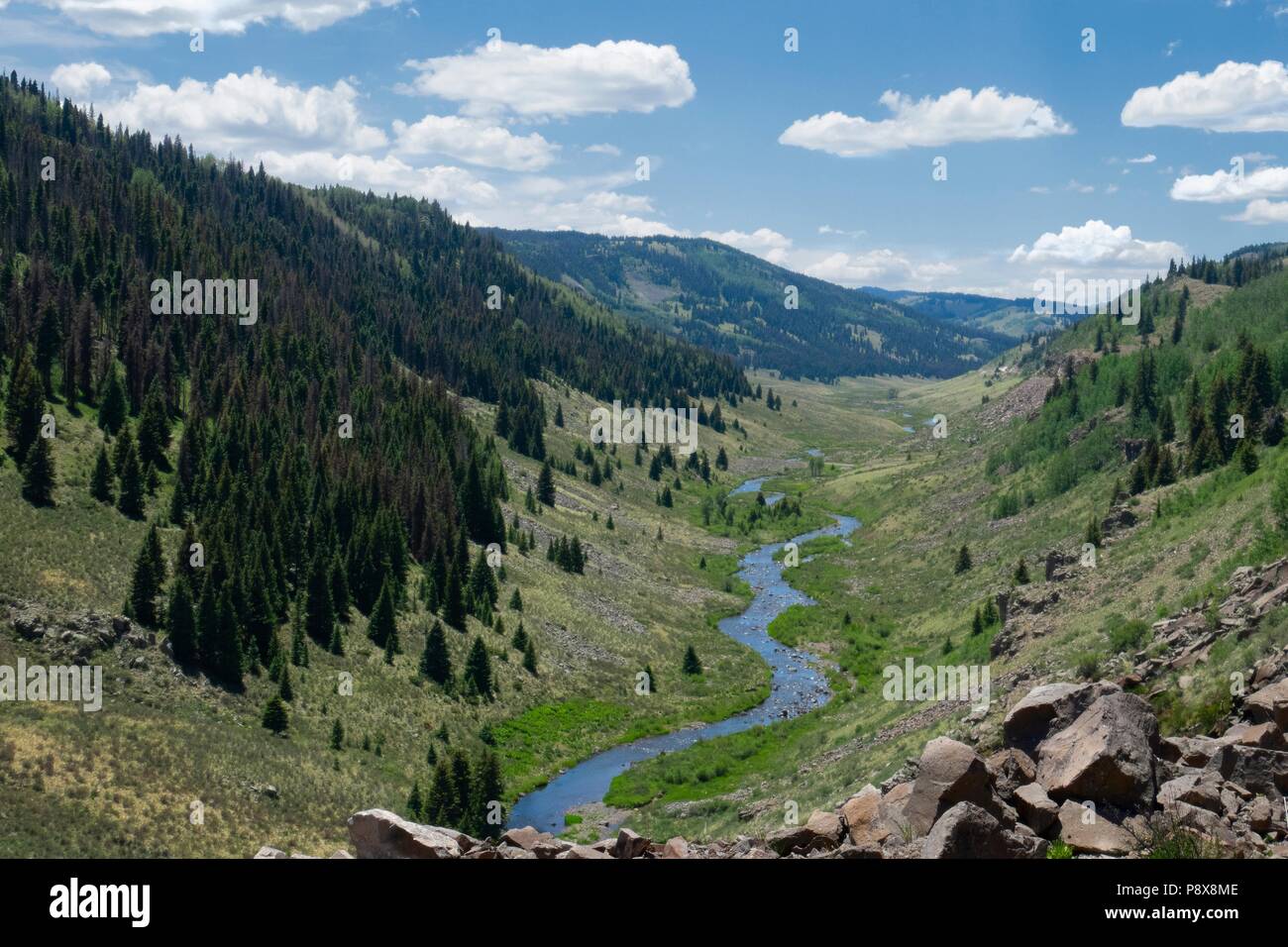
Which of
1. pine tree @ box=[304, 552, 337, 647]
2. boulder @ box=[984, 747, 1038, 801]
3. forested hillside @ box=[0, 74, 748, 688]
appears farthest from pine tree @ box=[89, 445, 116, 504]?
boulder @ box=[984, 747, 1038, 801]

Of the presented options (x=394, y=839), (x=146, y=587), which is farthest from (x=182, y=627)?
(x=394, y=839)

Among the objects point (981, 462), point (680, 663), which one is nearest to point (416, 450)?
point (680, 663)

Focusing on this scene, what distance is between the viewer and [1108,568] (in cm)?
6284

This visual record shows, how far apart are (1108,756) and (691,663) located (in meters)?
68.5

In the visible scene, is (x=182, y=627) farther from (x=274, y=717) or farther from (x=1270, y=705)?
(x=1270, y=705)

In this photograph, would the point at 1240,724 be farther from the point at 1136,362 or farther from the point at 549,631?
the point at 1136,362

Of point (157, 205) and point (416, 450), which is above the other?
point (157, 205)

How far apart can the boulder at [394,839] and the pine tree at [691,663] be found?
66.6 meters

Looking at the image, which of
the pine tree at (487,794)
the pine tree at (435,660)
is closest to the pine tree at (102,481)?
the pine tree at (435,660)

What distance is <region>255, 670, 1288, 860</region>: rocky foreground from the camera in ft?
63.6

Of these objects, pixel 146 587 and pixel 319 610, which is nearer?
pixel 146 587

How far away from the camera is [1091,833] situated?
65.5ft

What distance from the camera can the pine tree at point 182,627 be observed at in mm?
64250
